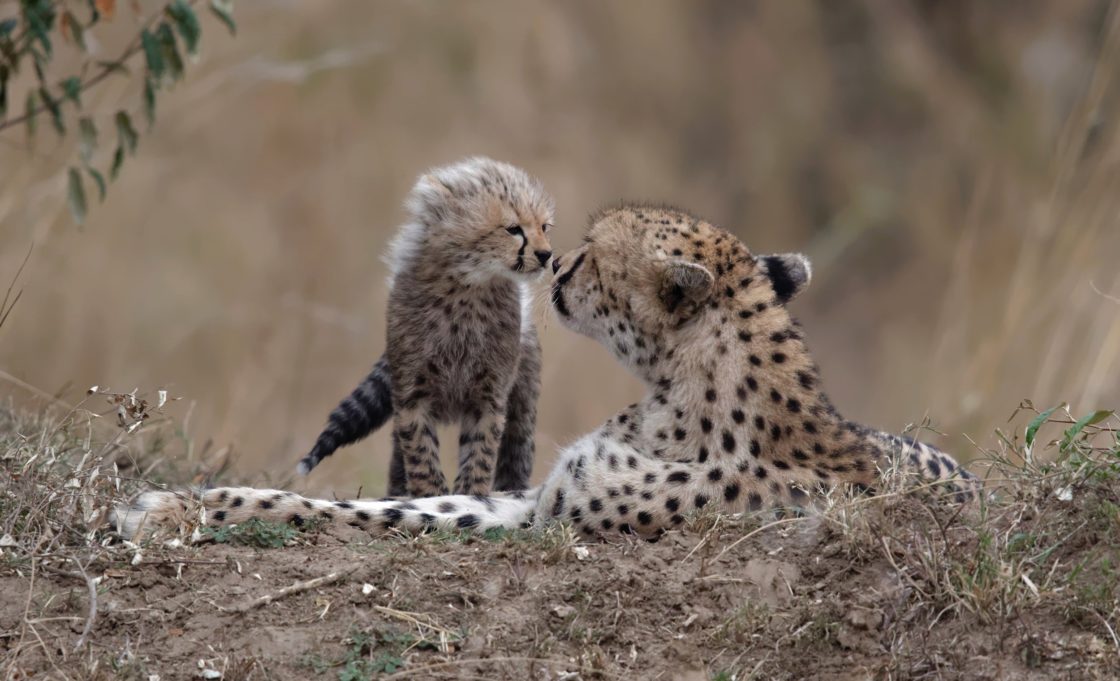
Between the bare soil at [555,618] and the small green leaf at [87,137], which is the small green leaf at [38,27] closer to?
the small green leaf at [87,137]

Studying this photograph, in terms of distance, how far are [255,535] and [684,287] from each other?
46.7 inches

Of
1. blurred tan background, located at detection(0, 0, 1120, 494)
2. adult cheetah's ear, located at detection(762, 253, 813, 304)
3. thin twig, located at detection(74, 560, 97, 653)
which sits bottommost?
thin twig, located at detection(74, 560, 97, 653)

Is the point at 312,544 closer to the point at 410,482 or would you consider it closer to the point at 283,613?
the point at 283,613

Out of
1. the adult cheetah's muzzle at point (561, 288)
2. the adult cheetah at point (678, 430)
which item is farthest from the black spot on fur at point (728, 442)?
the adult cheetah's muzzle at point (561, 288)

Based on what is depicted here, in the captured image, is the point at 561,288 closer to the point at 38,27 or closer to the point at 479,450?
the point at 479,450

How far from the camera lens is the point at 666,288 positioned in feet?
12.3

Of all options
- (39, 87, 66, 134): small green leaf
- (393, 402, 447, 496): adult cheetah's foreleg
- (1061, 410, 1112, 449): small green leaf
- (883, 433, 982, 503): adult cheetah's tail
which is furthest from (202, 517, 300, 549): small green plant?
(1061, 410, 1112, 449): small green leaf

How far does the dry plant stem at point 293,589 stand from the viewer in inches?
120

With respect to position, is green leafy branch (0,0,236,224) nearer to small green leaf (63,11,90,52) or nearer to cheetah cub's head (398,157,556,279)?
small green leaf (63,11,90,52)

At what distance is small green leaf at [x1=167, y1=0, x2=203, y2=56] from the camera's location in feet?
13.8

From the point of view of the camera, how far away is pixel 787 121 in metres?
10.7

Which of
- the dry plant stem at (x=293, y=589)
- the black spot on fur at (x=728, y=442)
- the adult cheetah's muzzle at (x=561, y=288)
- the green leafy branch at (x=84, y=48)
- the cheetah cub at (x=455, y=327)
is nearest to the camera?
the dry plant stem at (x=293, y=589)

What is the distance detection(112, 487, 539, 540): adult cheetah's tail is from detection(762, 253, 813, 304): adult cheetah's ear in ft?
2.93

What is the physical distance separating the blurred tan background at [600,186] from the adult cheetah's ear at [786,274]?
5.72ft
